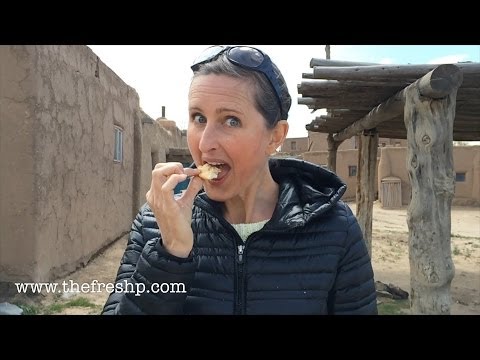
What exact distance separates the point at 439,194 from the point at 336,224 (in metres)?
2.65

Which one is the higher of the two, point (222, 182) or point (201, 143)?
point (201, 143)

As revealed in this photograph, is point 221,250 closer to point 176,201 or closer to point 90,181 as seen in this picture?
point 176,201

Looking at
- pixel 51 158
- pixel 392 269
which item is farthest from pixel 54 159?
pixel 392 269

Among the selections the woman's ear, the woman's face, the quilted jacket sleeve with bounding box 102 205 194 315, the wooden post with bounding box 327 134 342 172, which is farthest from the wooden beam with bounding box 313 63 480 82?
the wooden post with bounding box 327 134 342 172

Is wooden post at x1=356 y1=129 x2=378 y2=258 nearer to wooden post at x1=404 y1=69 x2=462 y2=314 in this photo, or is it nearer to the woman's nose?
wooden post at x1=404 y1=69 x2=462 y2=314

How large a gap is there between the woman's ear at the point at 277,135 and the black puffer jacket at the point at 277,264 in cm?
19

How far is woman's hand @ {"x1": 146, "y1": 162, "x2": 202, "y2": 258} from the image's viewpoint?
121cm

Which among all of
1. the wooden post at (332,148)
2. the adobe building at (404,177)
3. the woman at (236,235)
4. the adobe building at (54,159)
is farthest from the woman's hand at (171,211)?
the adobe building at (404,177)

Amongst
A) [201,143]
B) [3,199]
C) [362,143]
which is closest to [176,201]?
[201,143]

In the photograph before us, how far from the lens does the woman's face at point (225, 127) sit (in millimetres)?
1297

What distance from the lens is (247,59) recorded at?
4.26 ft

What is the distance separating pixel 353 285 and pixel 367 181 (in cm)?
634

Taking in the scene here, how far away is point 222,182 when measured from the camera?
1400mm

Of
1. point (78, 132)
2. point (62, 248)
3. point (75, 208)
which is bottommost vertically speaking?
point (62, 248)
